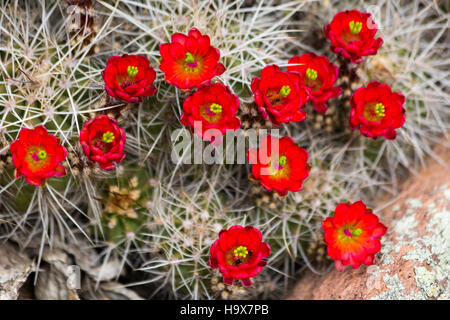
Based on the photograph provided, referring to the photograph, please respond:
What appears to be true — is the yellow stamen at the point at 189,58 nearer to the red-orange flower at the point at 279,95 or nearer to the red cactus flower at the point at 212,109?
the red cactus flower at the point at 212,109

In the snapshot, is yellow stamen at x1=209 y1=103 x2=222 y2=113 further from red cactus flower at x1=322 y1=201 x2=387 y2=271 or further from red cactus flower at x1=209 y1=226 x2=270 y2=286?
red cactus flower at x1=322 y1=201 x2=387 y2=271

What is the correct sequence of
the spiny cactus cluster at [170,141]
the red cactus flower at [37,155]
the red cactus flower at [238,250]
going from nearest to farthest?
the red cactus flower at [37,155] < the red cactus flower at [238,250] < the spiny cactus cluster at [170,141]

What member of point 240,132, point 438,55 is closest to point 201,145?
point 240,132

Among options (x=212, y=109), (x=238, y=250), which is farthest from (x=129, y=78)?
(x=238, y=250)

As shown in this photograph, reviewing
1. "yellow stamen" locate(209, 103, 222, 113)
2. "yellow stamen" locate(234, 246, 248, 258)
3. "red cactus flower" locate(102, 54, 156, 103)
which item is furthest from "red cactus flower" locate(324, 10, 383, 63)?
"yellow stamen" locate(234, 246, 248, 258)

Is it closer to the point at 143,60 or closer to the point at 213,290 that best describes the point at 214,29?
the point at 143,60

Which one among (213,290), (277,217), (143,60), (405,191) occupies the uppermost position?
(143,60)

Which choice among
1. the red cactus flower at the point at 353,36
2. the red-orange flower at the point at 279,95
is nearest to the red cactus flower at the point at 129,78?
the red-orange flower at the point at 279,95
